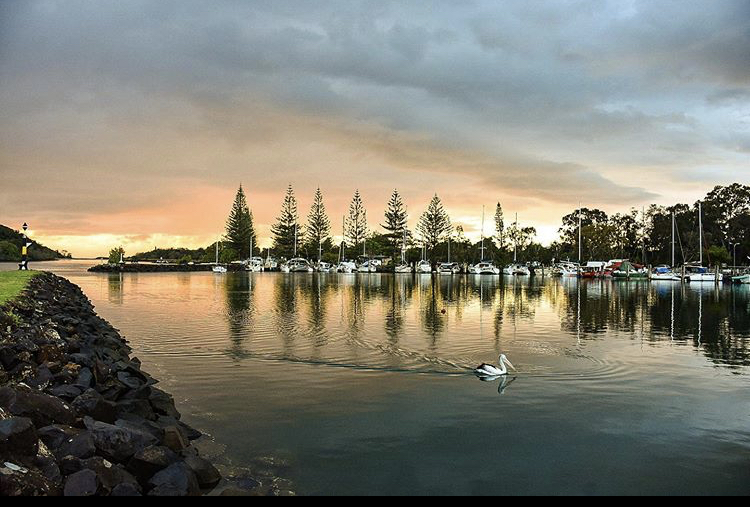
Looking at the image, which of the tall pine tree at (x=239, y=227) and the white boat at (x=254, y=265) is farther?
the tall pine tree at (x=239, y=227)

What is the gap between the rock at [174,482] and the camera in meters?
6.34

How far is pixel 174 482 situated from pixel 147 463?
518 millimetres

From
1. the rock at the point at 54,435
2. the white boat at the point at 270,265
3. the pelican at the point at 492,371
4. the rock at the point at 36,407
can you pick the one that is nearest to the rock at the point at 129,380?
the rock at the point at 36,407

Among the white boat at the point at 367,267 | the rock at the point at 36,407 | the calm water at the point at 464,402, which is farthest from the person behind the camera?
the white boat at the point at 367,267

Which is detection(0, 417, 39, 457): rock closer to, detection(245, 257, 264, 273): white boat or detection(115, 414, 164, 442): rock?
detection(115, 414, 164, 442): rock

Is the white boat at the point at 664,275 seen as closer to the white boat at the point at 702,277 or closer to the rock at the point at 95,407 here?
the white boat at the point at 702,277

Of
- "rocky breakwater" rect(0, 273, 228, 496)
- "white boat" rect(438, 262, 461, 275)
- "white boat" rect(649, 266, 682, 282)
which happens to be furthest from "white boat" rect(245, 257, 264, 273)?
"rocky breakwater" rect(0, 273, 228, 496)

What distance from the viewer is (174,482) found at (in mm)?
6484

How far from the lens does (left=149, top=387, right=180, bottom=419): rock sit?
33.5ft

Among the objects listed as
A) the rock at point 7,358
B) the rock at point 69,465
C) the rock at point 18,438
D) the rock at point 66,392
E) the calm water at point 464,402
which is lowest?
the calm water at point 464,402

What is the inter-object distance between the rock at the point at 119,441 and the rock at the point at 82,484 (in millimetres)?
1119

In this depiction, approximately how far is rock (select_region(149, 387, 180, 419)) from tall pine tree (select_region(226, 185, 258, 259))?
10955cm

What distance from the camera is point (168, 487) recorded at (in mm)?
6391

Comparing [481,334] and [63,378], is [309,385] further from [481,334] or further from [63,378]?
[481,334]
